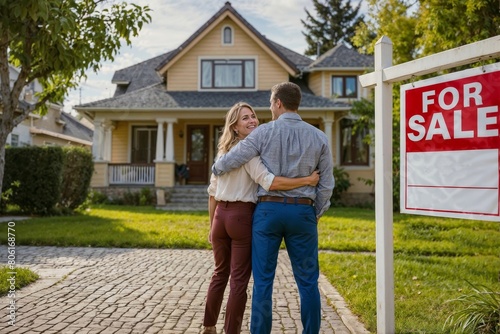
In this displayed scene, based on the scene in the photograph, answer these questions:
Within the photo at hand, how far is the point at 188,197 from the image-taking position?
17844mm

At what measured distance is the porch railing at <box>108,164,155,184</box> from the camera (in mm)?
18766

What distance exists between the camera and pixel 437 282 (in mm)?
5508

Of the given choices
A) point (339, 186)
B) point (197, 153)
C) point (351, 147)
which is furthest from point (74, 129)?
point (339, 186)

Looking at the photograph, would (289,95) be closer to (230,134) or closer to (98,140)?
(230,134)

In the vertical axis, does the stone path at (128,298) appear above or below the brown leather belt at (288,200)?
below

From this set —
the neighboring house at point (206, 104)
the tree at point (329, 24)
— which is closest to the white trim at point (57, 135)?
the neighboring house at point (206, 104)

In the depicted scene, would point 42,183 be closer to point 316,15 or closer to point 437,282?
point 437,282

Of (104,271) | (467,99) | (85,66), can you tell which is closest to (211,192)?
(467,99)

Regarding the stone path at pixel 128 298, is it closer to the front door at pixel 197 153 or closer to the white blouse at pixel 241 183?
the white blouse at pixel 241 183

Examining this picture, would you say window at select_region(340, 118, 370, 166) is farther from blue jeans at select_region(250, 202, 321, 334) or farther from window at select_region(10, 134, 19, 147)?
window at select_region(10, 134, 19, 147)

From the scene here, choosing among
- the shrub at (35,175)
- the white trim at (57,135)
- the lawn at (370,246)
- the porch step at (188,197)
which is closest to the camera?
the lawn at (370,246)

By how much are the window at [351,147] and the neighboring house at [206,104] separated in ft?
0.14

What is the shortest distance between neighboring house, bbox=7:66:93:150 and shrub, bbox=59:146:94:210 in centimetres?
970

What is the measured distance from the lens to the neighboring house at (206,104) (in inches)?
733
